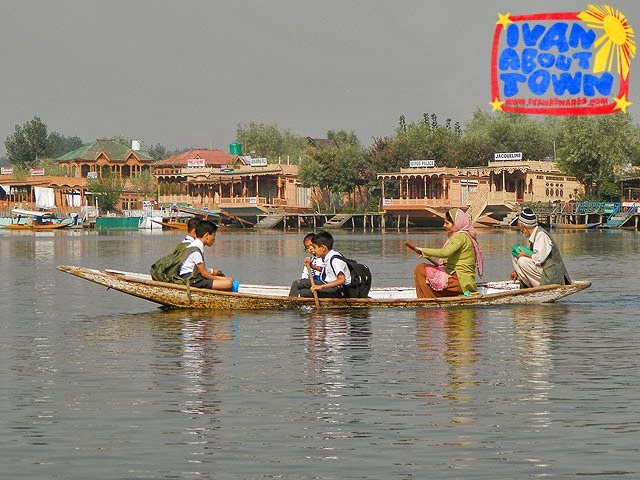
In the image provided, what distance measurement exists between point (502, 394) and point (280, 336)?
604 centimetres

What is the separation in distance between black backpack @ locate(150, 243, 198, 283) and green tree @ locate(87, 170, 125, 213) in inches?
4005

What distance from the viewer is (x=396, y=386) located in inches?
514

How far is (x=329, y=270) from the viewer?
20578 millimetres

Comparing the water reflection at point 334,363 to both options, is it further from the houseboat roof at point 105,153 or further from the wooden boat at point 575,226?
the houseboat roof at point 105,153

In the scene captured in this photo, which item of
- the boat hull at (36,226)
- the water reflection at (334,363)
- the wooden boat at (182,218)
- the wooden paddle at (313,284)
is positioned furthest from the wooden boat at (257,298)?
the boat hull at (36,226)

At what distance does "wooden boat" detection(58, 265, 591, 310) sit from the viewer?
20.8 metres

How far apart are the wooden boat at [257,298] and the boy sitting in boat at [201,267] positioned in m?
0.22

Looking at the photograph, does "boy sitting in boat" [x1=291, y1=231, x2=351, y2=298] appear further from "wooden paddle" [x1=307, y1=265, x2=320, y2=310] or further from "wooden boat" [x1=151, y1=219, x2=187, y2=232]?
"wooden boat" [x1=151, y1=219, x2=187, y2=232]

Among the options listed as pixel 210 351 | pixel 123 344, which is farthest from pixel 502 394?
pixel 123 344

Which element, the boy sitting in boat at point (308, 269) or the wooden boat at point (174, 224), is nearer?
the boy sitting in boat at point (308, 269)

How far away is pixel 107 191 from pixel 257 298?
104 metres

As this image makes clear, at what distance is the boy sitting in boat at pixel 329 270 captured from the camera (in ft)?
66.4

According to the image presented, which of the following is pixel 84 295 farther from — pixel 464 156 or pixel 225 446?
pixel 464 156

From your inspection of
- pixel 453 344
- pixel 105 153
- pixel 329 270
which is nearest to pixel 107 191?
pixel 105 153
